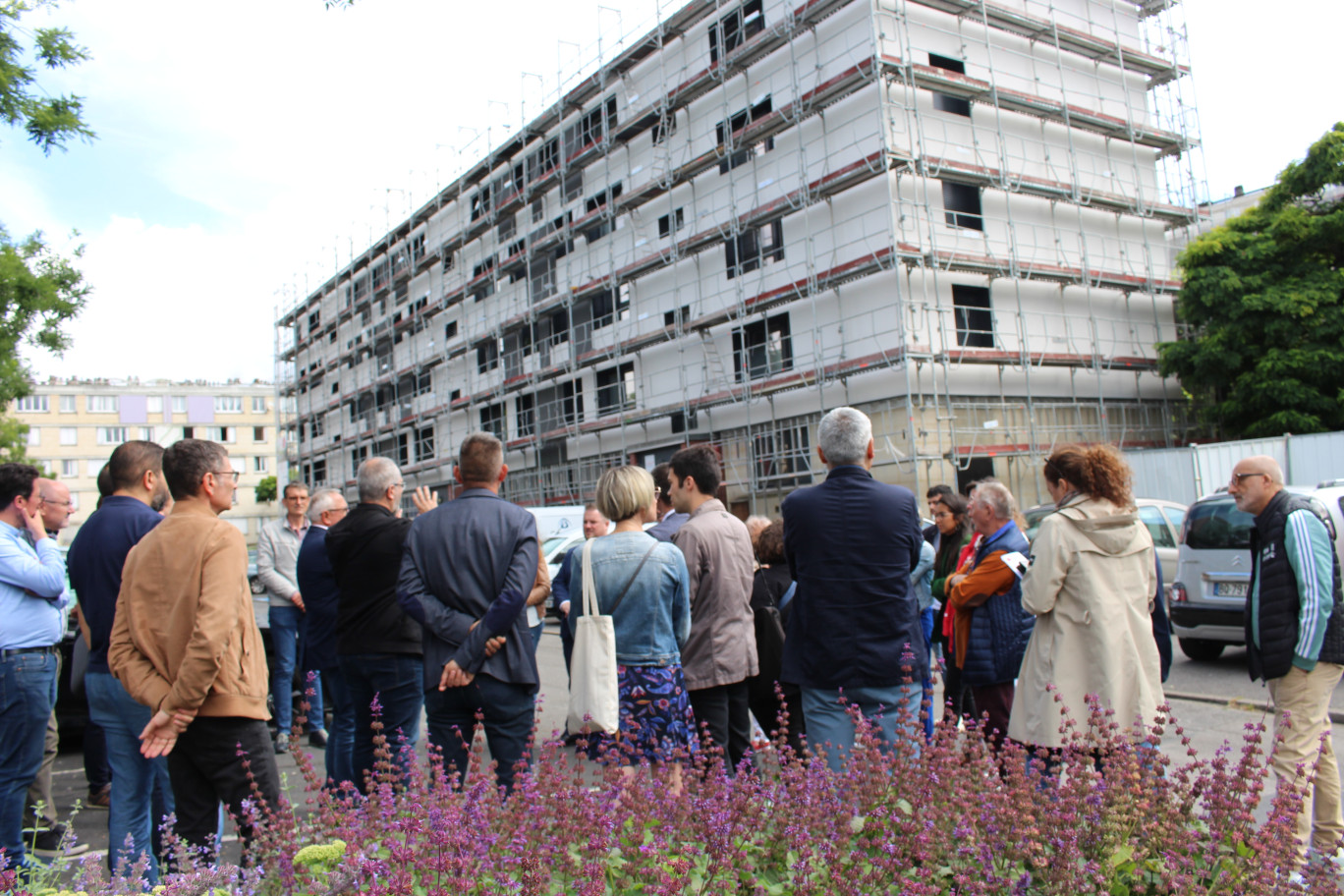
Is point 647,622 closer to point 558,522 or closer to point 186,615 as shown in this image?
point 186,615

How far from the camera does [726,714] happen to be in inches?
173

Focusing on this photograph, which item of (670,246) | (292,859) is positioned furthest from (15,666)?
(670,246)

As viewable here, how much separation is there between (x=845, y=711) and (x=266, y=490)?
7663 centimetres

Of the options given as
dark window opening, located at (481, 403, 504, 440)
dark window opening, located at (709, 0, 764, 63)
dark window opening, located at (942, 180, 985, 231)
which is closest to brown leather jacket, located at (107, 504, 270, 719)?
dark window opening, located at (942, 180, 985, 231)

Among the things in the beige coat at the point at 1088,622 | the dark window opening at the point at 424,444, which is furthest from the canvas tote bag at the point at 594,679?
the dark window opening at the point at 424,444

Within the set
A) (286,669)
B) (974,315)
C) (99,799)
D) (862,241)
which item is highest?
(862,241)

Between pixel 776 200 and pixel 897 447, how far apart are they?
679 centimetres

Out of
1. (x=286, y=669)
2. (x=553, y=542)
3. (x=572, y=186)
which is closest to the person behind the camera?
(x=286, y=669)

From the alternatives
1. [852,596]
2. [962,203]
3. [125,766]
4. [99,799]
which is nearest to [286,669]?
[99,799]

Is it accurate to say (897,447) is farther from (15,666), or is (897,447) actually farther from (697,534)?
(15,666)

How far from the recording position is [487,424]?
35.5 metres

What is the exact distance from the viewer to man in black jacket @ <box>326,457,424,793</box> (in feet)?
14.9

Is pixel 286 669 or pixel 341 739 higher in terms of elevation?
pixel 286 669

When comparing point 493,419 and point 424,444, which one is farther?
point 424,444
